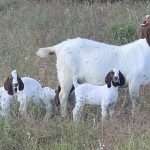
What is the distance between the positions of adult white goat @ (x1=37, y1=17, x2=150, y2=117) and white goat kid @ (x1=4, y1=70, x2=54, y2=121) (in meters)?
0.34

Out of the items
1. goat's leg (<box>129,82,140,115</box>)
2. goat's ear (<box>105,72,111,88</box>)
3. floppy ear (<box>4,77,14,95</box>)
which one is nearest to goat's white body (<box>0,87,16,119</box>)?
floppy ear (<box>4,77,14,95</box>)

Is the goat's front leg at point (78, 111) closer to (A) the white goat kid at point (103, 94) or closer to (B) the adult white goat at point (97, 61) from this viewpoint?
(A) the white goat kid at point (103, 94)

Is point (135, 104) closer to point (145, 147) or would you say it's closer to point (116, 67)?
point (116, 67)

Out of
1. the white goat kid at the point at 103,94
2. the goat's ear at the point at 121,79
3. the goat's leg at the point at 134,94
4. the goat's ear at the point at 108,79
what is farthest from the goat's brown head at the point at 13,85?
the goat's leg at the point at 134,94

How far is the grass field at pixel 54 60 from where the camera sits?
698 centimetres

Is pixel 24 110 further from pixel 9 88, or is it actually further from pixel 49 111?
pixel 49 111

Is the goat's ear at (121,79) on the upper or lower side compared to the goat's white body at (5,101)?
upper

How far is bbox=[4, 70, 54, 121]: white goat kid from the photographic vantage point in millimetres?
7879

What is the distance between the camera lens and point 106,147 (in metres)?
6.70

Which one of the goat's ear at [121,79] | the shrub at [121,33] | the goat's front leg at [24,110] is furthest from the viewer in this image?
the shrub at [121,33]

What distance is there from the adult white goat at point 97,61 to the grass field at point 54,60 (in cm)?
49

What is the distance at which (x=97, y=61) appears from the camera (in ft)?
28.1

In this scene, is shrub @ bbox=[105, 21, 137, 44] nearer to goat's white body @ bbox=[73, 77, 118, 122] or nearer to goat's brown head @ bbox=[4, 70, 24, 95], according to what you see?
goat's white body @ bbox=[73, 77, 118, 122]

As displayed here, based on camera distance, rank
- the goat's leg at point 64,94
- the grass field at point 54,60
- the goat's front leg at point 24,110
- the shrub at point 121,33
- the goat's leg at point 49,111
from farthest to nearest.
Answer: the shrub at point 121,33 → the goat's leg at point 64,94 → the goat's leg at point 49,111 → the goat's front leg at point 24,110 → the grass field at point 54,60
